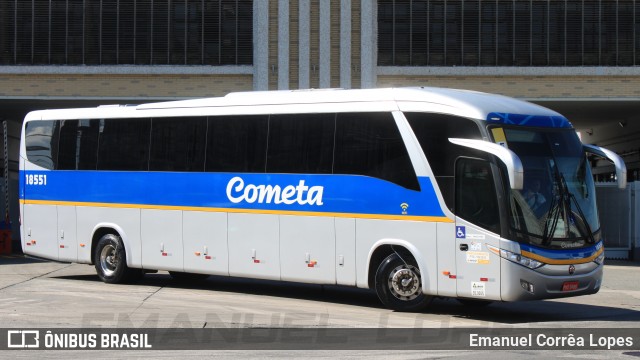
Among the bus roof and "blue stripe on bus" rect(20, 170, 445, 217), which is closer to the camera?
the bus roof

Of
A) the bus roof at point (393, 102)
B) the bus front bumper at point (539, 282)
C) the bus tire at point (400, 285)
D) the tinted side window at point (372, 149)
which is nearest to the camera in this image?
the bus front bumper at point (539, 282)

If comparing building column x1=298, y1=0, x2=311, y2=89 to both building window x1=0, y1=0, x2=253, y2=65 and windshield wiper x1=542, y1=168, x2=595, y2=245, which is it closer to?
building window x1=0, y1=0, x2=253, y2=65

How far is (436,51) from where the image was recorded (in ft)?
112

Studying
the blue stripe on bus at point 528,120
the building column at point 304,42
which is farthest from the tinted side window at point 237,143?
the building column at point 304,42

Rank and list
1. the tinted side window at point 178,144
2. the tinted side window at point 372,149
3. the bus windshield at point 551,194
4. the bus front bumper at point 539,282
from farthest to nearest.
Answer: the tinted side window at point 178,144, the tinted side window at point 372,149, the bus windshield at point 551,194, the bus front bumper at point 539,282

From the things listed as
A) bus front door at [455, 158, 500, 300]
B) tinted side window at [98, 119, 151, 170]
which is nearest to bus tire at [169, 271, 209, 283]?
tinted side window at [98, 119, 151, 170]

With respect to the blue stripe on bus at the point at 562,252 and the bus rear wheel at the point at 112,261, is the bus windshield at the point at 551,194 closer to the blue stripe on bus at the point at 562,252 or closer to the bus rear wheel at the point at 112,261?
the blue stripe on bus at the point at 562,252

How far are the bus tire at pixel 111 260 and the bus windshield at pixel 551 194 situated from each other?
8785 mm

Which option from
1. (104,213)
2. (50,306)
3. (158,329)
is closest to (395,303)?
(158,329)

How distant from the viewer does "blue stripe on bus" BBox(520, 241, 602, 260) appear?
588 inches

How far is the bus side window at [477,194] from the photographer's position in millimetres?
15094

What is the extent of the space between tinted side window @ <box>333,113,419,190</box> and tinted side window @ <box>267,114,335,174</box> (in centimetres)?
22

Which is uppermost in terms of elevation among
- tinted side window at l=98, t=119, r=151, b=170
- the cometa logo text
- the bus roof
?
the bus roof

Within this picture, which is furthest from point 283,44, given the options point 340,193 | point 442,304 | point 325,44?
point 340,193
